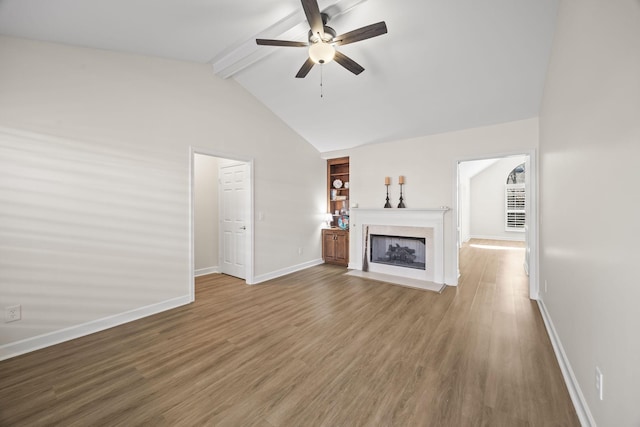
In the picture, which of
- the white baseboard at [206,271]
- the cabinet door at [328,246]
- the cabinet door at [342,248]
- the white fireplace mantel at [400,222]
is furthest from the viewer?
the cabinet door at [328,246]

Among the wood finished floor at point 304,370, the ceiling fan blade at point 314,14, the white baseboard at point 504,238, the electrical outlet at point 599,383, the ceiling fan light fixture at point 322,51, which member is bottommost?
the wood finished floor at point 304,370

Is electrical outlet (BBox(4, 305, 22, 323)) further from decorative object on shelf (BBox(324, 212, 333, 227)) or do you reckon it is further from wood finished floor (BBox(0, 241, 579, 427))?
decorative object on shelf (BBox(324, 212, 333, 227))

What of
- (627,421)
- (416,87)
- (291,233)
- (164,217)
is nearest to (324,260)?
(291,233)

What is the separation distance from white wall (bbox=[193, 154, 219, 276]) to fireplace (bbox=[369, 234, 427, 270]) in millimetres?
3201

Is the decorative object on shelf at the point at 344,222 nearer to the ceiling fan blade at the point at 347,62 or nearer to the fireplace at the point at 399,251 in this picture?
the fireplace at the point at 399,251

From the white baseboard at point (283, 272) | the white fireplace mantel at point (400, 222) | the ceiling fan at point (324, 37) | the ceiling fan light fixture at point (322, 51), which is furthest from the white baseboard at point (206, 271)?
the ceiling fan light fixture at point (322, 51)

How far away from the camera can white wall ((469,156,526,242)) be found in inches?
383

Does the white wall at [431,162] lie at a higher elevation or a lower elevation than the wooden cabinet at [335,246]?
higher

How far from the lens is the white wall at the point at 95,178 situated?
7.45ft

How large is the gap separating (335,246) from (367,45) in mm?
3838

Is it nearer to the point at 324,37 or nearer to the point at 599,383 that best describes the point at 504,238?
the point at 599,383

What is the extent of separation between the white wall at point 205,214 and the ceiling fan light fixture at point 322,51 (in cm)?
330

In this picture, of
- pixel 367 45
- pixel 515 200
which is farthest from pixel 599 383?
pixel 515 200

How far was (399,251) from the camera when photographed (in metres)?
4.89
